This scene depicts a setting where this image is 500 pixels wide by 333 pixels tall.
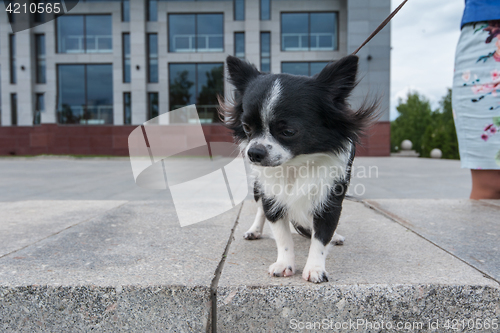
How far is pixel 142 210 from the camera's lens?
3633mm

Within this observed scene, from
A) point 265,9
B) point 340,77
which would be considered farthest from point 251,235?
point 265,9

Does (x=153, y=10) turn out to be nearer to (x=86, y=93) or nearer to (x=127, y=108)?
(x=127, y=108)

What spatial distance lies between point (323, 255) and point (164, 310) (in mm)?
870

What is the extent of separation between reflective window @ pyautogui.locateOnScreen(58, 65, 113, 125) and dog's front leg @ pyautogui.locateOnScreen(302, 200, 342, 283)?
70.9 feet

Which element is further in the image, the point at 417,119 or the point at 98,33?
the point at 417,119

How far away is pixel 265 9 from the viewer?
69.7ft

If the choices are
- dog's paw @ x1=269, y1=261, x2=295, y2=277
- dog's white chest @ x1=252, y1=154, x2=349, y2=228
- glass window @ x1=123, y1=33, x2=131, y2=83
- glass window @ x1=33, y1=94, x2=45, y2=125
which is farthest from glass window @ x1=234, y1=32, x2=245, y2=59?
dog's paw @ x1=269, y1=261, x2=295, y2=277

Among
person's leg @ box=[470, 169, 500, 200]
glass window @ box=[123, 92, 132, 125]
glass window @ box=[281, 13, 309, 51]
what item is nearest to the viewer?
person's leg @ box=[470, 169, 500, 200]

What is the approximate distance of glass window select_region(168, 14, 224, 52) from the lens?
21.2 meters

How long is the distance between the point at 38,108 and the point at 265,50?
1465cm

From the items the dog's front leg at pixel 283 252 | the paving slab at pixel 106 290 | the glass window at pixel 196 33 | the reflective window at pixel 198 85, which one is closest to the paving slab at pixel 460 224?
the dog's front leg at pixel 283 252

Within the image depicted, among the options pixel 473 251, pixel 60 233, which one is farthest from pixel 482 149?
pixel 60 233

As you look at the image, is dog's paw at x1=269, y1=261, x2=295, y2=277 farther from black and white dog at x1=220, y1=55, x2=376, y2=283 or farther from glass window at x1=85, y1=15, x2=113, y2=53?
glass window at x1=85, y1=15, x2=113, y2=53

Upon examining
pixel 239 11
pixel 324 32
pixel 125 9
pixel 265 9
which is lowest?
pixel 324 32
